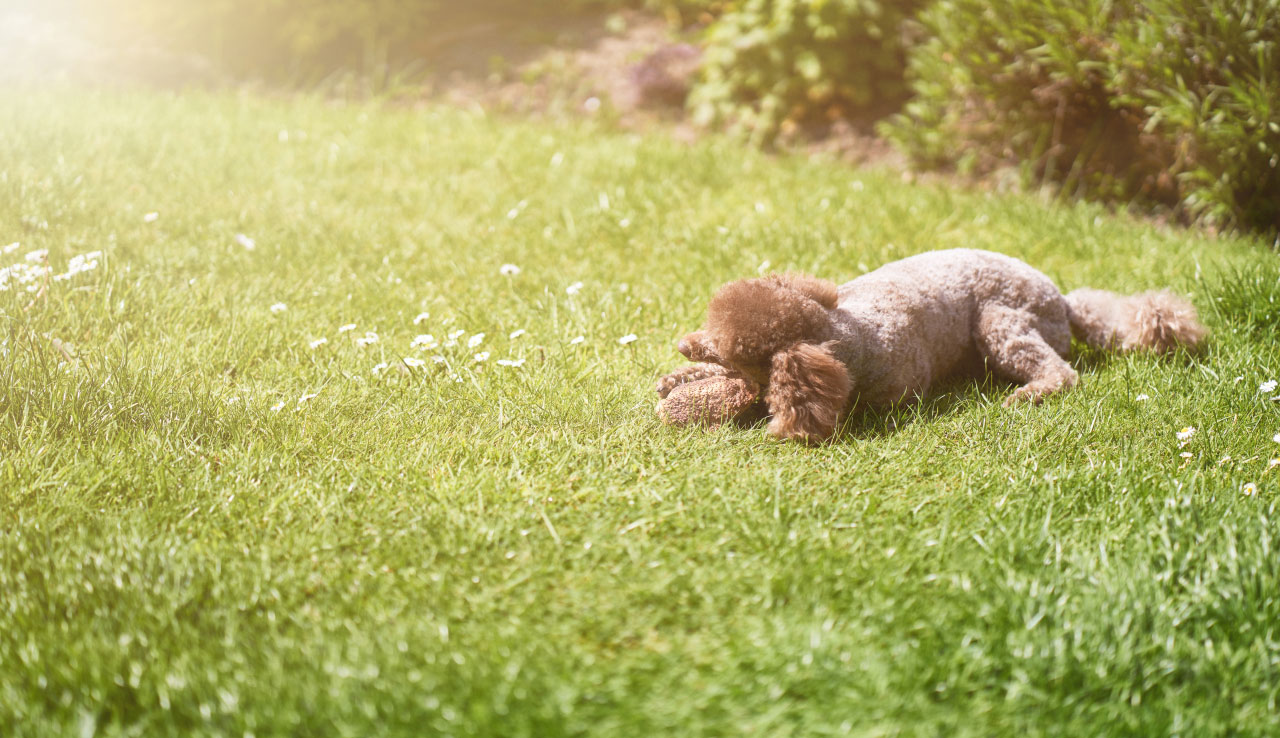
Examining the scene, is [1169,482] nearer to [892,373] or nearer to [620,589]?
[892,373]

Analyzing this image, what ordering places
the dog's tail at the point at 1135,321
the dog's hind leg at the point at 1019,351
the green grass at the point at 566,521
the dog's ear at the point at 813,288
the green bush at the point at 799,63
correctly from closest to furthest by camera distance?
the green grass at the point at 566,521
the dog's ear at the point at 813,288
the dog's hind leg at the point at 1019,351
the dog's tail at the point at 1135,321
the green bush at the point at 799,63

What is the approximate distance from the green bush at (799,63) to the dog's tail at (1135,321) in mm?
3477

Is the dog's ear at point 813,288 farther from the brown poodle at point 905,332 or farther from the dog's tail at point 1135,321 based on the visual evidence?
the dog's tail at point 1135,321

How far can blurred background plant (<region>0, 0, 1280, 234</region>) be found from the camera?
177 inches

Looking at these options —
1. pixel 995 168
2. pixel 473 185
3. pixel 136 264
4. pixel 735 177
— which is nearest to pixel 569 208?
pixel 473 185

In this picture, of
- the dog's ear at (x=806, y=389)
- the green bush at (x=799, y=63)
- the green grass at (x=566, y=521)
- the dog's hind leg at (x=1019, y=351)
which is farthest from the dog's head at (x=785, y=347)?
the green bush at (x=799, y=63)

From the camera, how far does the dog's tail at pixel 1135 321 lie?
10.9 ft

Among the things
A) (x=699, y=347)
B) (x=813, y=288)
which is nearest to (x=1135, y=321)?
(x=813, y=288)

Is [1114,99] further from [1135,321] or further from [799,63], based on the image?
[799,63]

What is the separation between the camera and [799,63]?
6539 millimetres

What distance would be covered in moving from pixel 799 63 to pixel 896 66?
72 cm

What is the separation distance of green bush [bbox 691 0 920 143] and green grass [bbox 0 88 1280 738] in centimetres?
264

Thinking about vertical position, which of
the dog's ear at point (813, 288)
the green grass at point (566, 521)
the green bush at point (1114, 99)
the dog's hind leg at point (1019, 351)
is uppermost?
the green bush at point (1114, 99)

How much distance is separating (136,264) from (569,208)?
84.3 inches
